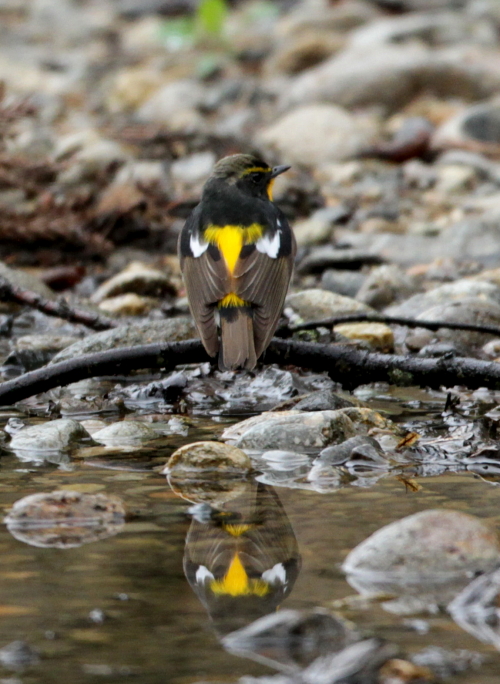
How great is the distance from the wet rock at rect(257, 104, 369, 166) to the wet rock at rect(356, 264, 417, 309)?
14.7 feet

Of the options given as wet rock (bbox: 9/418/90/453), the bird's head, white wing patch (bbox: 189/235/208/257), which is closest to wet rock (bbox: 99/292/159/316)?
the bird's head

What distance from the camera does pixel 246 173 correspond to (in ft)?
18.7

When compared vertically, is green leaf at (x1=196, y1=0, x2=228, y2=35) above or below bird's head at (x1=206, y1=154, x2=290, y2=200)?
above

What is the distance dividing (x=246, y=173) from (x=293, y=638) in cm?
384

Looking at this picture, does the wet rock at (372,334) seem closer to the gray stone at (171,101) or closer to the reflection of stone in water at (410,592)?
the reflection of stone in water at (410,592)

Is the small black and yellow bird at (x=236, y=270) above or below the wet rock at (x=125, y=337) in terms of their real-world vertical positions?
above

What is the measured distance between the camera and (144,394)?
504cm

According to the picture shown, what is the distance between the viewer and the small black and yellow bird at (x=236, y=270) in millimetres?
4258

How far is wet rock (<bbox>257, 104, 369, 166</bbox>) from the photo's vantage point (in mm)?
11617

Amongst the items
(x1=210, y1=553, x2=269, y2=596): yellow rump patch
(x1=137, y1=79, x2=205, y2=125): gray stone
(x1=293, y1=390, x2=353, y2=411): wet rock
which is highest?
(x1=137, y1=79, x2=205, y2=125): gray stone

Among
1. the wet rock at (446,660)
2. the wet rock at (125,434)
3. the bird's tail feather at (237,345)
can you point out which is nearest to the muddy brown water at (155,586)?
the wet rock at (446,660)

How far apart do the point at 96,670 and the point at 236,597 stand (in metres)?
0.48

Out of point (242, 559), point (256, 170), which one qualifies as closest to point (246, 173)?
point (256, 170)

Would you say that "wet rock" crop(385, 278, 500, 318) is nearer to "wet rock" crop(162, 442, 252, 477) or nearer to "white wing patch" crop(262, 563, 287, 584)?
"wet rock" crop(162, 442, 252, 477)
